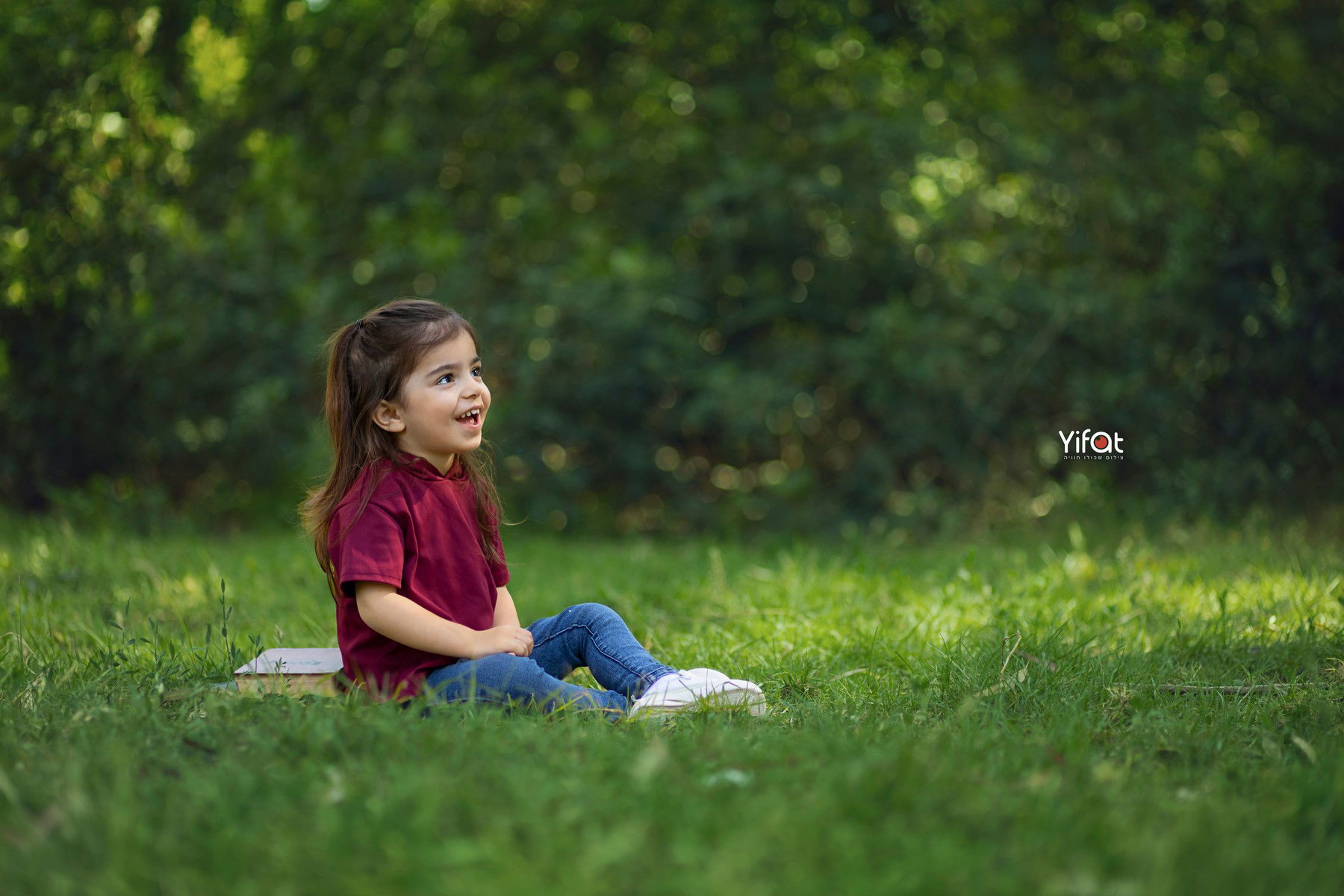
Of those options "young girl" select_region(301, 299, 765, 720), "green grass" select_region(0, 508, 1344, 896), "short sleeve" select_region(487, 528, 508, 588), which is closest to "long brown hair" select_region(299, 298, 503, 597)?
"young girl" select_region(301, 299, 765, 720)

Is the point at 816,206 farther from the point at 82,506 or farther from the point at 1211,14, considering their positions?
the point at 82,506

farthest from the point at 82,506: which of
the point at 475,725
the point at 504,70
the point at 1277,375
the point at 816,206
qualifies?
the point at 1277,375

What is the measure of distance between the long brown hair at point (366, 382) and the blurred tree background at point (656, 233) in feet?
9.96

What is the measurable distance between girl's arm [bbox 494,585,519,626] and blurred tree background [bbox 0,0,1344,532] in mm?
2908

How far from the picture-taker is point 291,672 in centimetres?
263

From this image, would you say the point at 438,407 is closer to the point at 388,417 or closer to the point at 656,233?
the point at 388,417

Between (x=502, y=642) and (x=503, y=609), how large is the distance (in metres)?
0.32

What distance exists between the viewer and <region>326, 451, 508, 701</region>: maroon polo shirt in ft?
8.28

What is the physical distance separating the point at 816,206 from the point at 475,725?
433 centimetres

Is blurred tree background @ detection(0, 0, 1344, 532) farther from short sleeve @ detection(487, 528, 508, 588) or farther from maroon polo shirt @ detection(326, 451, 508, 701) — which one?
maroon polo shirt @ detection(326, 451, 508, 701)

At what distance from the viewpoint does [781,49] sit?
6.18 meters

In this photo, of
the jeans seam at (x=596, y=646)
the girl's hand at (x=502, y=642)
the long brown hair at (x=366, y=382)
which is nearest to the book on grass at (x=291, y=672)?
the long brown hair at (x=366, y=382)

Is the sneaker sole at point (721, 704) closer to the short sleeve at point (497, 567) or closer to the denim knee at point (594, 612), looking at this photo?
the denim knee at point (594, 612)

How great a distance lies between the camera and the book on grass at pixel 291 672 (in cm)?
255
